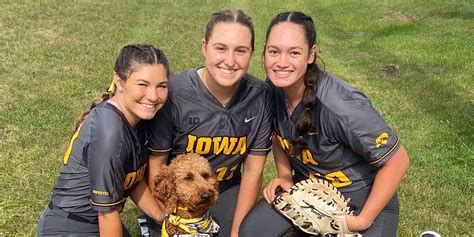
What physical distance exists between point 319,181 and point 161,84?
148cm

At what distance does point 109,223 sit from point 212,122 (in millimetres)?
1154

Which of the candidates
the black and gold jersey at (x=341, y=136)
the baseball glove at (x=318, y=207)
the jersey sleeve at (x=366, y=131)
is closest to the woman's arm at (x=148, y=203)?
the baseball glove at (x=318, y=207)

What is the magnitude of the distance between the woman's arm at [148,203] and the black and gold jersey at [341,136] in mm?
1197

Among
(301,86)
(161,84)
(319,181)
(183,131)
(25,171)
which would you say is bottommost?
(25,171)

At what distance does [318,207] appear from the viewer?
12.2 ft

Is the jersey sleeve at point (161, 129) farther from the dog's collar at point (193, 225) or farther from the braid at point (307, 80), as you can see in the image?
the braid at point (307, 80)

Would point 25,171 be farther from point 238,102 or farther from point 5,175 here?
point 238,102

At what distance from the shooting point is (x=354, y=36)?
14906 mm

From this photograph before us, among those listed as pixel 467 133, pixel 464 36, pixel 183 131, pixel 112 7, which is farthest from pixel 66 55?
pixel 464 36

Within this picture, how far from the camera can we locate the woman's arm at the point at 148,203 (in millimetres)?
3867

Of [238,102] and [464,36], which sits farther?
[464,36]

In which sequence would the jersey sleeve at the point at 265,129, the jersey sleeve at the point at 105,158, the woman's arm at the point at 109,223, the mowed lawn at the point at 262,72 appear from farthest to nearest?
the mowed lawn at the point at 262,72 → the jersey sleeve at the point at 265,129 → the woman's arm at the point at 109,223 → the jersey sleeve at the point at 105,158

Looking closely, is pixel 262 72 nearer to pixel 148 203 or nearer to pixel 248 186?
pixel 248 186

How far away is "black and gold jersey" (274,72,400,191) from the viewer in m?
3.45
